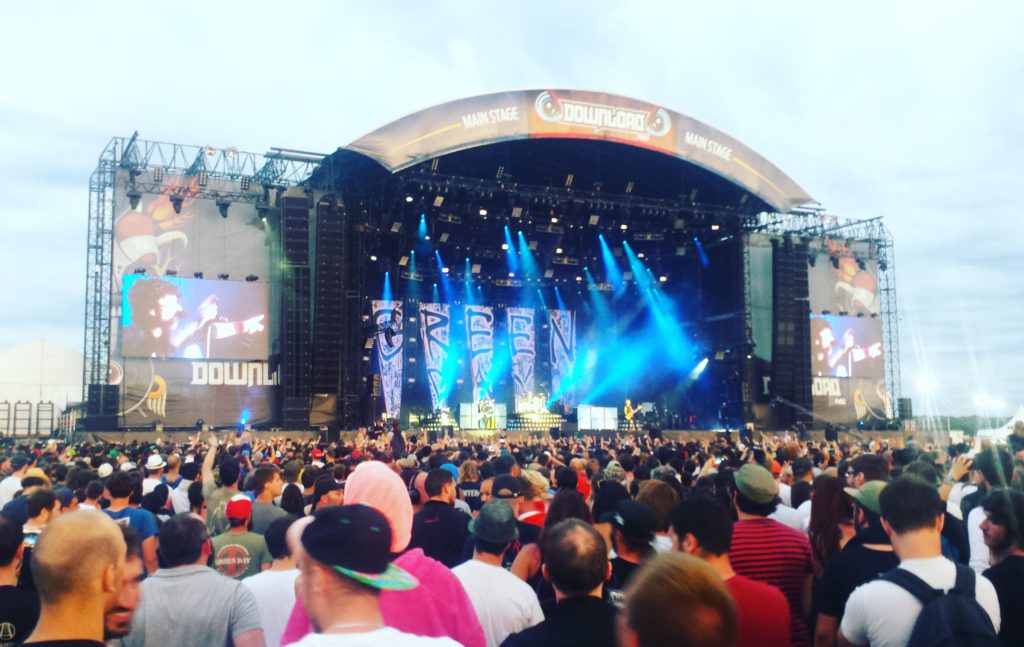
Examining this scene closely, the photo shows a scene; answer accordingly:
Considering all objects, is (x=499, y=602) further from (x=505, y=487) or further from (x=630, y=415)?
(x=630, y=415)

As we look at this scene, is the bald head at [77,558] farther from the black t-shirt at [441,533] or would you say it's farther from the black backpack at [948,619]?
the black t-shirt at [441,533]

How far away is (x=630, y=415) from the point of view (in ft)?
118

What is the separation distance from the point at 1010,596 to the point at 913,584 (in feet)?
2.87

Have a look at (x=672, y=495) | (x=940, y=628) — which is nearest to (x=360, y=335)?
(x=672, y=495)

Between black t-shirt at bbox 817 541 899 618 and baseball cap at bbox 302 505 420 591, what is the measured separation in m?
2.33

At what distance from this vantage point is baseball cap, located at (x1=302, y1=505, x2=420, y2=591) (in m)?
2.23

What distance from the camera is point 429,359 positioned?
1330 inches

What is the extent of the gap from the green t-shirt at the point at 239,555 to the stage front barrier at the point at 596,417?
105 feet

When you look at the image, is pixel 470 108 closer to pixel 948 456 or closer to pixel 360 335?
pixel 360 335

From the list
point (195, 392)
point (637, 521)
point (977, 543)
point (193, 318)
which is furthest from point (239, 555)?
point (195, 392)

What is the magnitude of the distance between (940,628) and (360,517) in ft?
6.66

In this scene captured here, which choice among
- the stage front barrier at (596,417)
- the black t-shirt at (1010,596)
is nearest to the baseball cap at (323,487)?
the black t-shirt at (1010,596)

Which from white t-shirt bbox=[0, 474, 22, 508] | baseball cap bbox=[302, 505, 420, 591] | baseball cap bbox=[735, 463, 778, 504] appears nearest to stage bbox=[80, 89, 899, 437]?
white t-shirt bbox=[0, 474, 22, 508]

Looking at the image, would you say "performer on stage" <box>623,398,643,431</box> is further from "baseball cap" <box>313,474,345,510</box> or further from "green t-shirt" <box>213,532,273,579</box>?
"green t-shirt" <box>213,532,273,579</box>
